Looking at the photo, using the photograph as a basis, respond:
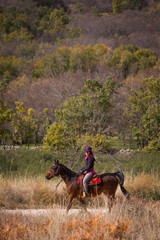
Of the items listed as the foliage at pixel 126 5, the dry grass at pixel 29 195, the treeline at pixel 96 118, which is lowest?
the treeline at pixel 96 118

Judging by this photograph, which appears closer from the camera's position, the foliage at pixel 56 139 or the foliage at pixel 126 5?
the foliage at pixel 56 139

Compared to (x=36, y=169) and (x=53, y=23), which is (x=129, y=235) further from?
(x=53, y=23)

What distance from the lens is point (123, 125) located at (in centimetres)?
2567

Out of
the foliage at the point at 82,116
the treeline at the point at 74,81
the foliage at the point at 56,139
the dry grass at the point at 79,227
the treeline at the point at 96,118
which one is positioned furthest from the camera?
the treeline at the point at 74,81

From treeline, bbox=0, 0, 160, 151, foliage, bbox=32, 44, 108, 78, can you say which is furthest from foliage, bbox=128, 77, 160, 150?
foliage, bbox=32, 44, 108, 78

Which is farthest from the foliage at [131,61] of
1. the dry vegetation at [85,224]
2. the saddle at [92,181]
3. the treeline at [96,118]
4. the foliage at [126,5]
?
the foliage at [126,5]

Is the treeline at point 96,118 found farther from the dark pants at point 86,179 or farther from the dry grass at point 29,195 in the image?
the dark pants at point 86,179

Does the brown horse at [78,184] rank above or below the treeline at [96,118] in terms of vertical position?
above

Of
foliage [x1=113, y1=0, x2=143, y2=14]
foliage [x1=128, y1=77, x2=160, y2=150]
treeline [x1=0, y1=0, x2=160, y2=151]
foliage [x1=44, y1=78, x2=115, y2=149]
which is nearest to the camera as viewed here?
foliage [x1=44, y1=78, x2=115, y2=149]

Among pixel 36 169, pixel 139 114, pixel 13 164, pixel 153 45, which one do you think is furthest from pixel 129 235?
pixel 153 45

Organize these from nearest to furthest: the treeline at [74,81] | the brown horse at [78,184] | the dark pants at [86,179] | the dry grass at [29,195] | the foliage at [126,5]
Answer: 1. the dark pants at [86,179]
2. the brown horse at [78,184]
3. the dry grass at [29,195]
4. the treeline at [74,81]
5. the foliage at [126,5]

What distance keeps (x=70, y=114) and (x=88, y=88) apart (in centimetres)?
538

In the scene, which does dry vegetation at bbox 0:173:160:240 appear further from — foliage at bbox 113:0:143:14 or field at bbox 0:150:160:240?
foliage at bbox 113:0:143:14

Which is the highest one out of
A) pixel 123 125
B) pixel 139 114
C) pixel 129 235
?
pixel 129 235
